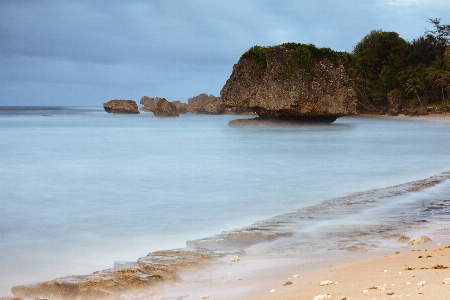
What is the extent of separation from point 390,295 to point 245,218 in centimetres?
534

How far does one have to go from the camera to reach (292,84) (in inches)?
1575

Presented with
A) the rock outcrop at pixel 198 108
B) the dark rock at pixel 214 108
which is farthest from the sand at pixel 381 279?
the dark rock at pixel 214 108

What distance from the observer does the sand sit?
12.0ft

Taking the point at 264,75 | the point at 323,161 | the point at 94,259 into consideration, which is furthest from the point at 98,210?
the point at 264,75

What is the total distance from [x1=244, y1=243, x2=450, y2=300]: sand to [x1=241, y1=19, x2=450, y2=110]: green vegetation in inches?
1943

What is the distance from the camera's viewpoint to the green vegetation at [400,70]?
58625mm

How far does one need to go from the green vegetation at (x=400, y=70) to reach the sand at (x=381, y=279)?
4936 cm

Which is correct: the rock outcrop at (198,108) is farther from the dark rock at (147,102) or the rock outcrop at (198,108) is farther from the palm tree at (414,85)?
the palm tree at (414,85)

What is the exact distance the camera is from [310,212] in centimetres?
865

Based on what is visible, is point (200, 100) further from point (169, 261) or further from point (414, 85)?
point (169, 261)

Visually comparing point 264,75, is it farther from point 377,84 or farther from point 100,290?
point 100,290

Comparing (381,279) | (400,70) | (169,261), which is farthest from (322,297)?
(400,70)

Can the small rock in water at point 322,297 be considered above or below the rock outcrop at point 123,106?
below

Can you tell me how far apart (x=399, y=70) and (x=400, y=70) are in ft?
0.65
